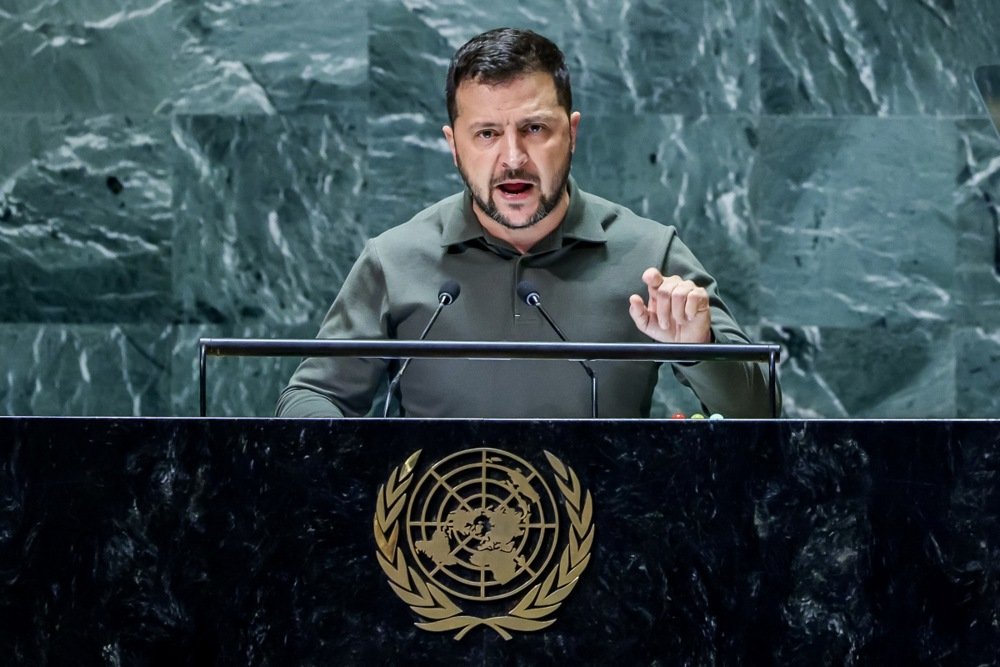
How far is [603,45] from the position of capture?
4.36 metres

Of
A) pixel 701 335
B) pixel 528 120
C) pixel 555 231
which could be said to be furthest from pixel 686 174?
pixel 701 335

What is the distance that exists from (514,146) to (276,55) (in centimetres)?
173

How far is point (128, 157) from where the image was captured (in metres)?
4.36

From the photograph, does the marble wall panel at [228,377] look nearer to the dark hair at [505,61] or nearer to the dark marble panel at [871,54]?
the dark hair at [505,61]

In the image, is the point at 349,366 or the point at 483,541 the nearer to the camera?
the point at 483,541

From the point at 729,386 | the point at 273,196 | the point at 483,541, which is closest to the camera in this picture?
the point at 483,541

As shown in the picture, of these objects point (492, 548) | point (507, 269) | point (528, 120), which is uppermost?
point (528, 120)

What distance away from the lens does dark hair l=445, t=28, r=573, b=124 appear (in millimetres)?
2859

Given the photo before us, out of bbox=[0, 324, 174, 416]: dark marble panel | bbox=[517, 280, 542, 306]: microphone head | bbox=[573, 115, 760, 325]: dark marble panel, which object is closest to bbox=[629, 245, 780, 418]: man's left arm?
bbox=[517, 280, 542, 306]: microphone head

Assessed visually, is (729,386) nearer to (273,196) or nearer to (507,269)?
(507,269)

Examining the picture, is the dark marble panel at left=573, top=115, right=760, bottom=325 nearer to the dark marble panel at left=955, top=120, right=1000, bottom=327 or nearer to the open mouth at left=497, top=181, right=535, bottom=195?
the dark marble panel at left=955, top=120, right=1000, bottom=327

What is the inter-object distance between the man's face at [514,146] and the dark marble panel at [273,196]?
1.45 metres

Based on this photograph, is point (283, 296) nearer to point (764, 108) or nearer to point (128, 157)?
point (128, 157)

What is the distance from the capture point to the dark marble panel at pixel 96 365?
4.39 meters
